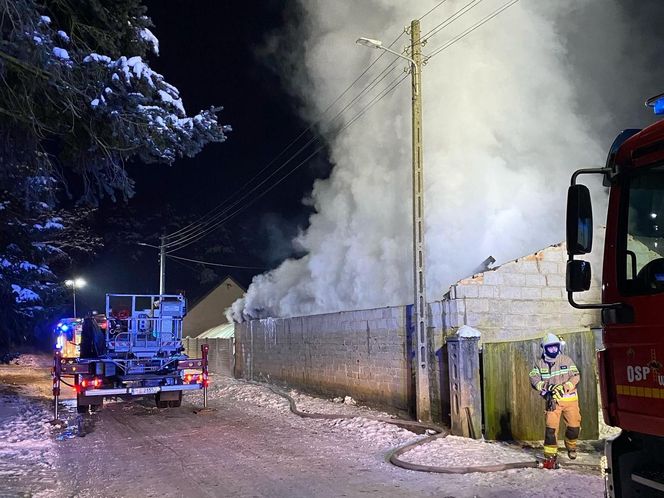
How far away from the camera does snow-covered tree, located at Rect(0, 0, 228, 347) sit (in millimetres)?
6387

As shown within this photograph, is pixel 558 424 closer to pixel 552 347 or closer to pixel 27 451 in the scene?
pixel 552 347

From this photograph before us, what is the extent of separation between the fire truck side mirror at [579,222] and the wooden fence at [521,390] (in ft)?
18.8

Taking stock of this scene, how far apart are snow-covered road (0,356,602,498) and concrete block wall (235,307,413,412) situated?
787 mm

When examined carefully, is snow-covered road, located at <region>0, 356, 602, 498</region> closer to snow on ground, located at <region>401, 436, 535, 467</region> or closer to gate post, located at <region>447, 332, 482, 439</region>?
snow on ground, located at <region>401, 436, 535, 467</region>

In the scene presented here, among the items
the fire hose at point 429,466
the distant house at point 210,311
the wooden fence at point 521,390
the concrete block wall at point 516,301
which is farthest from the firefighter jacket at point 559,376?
the distant house at point 210,311

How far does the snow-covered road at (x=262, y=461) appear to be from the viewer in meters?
6.52

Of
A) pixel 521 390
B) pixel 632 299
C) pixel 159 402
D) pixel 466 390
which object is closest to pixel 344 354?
pixel 159 402

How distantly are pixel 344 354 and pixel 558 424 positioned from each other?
6992 millimetres

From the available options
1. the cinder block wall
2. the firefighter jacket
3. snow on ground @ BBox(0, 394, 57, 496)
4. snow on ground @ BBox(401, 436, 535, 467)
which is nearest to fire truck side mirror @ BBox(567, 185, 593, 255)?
the firefighter jacket

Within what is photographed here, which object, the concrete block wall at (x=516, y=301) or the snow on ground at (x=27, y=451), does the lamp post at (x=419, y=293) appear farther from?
the snow on ground at (x=27, y=451)

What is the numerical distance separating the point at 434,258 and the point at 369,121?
555cm

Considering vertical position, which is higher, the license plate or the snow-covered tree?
the snow-covered tree

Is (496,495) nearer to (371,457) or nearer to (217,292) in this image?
(371,457)

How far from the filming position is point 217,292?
44.5 meters
